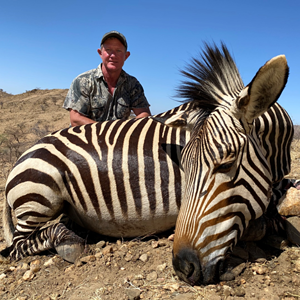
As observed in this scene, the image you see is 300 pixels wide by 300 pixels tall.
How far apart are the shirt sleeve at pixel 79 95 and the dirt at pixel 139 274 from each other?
2.24 meters

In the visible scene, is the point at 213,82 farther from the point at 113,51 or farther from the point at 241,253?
the point at 113,51

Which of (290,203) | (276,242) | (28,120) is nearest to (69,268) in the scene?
(276,242)

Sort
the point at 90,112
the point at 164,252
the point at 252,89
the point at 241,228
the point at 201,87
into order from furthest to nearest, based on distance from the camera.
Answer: the point at 90,112, the point at 164,252, the point at 201,87, the point at 241,228, the point at 252,89

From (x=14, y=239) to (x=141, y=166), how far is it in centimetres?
166

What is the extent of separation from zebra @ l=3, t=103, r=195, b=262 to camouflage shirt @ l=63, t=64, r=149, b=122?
1823 millimetres

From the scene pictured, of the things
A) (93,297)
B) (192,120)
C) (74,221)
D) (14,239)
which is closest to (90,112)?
(74,221)

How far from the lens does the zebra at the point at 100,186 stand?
264 centimetres

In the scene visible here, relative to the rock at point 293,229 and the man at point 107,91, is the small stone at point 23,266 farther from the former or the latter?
the rock at point 293,229

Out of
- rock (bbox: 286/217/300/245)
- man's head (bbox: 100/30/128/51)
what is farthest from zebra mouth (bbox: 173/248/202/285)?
man's head (bbox: 100/30/128/51)

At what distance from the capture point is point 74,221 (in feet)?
10.4

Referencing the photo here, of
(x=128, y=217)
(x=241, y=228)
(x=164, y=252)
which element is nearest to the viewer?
(x=241, y=228)

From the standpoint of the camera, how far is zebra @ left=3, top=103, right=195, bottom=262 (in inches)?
104

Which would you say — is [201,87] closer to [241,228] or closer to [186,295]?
[241,228]

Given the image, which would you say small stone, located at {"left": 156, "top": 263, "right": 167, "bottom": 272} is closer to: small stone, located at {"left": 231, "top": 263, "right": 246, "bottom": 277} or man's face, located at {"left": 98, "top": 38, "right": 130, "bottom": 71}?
small stone, located at {"left": 231, "top": 263, "right": 246, "bottom": 277}
